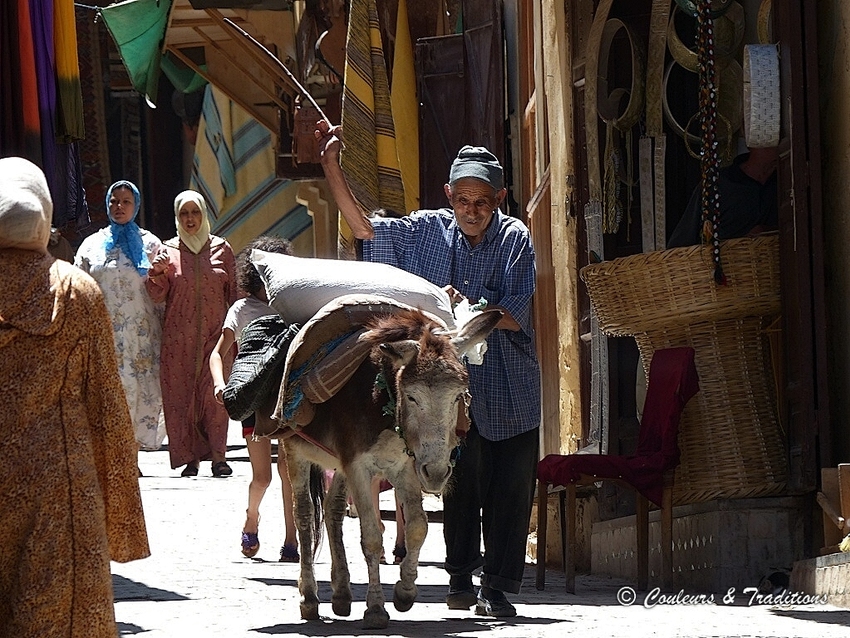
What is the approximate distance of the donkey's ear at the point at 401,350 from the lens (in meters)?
7.27

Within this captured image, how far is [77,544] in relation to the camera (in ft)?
18.7

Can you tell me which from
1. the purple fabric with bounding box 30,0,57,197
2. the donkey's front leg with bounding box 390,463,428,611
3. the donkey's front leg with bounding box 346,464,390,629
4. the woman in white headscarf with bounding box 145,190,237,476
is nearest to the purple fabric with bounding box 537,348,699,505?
the donkey's front leg with bounding box 390,463,428,611

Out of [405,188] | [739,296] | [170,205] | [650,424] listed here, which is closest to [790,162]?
[739,296]

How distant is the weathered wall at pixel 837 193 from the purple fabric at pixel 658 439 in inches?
28.9

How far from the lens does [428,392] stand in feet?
23.5

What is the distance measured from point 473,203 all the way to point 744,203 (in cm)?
211

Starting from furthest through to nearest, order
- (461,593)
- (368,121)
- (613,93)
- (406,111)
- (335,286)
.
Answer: (406,111) → (368,121) → (613,93) → (461,593) → (335,286)

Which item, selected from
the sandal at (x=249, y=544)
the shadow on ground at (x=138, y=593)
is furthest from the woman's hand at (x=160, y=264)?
the shadow on ground at (x=138, y=593)

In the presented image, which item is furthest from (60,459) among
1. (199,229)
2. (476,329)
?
(199,229)

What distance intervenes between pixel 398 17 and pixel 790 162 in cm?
688

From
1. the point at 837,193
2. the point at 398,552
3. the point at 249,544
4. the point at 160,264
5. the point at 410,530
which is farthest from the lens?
the point at 160,264

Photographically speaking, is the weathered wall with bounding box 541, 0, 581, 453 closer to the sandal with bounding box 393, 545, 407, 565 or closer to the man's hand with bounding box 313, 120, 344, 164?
the sandal with bounding box 393, 545, 407, 565

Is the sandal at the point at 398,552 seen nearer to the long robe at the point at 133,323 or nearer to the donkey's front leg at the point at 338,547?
the donkey's front leg at the point at 338,547

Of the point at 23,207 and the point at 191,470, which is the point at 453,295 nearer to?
the point at 23,207
